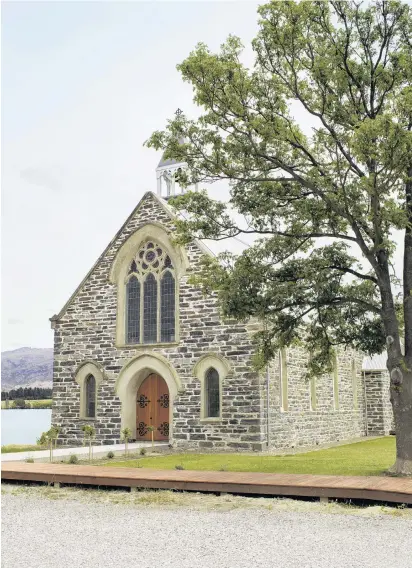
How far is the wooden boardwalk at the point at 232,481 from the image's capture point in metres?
11.7

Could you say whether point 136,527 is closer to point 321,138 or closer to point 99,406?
point 321,138

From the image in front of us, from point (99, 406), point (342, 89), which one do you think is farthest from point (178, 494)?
point (99, 406)

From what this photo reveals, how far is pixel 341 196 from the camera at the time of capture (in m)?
14.8

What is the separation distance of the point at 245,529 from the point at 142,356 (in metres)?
14.0

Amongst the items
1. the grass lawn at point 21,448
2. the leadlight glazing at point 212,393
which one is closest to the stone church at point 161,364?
Answer: the leadlight glazing at point 212,393

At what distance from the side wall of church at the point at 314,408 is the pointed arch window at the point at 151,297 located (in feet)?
13.5

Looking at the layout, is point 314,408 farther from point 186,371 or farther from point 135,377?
point 135,377

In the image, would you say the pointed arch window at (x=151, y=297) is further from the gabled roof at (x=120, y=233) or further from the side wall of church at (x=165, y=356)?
the gabled roof at (x=120, y=233)

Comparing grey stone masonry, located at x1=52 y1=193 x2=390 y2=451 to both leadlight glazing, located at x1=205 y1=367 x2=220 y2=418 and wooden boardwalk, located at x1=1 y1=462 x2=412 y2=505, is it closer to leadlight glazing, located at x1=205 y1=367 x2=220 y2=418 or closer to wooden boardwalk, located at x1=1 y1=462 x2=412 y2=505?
leadlight glazing, located at x1=205 y1=367 x2=220 y2=418

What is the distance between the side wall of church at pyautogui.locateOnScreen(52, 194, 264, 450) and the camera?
834 inches

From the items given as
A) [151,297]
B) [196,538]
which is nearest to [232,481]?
[196,538]

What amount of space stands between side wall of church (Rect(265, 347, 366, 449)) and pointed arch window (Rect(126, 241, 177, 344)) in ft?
13.5

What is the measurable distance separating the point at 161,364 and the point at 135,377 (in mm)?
1375

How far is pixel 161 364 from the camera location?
22969mm
